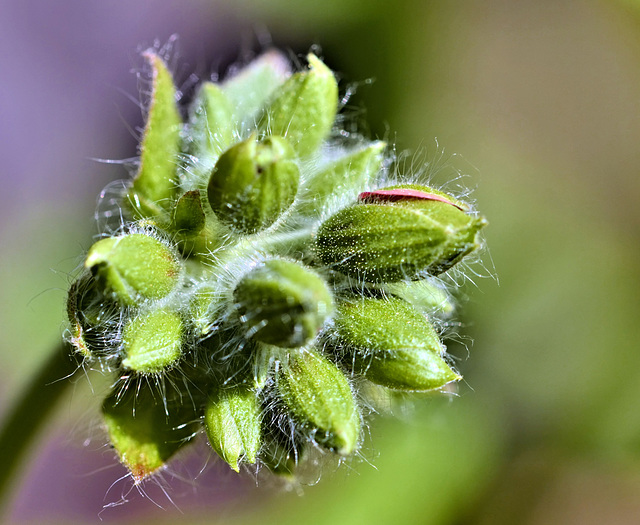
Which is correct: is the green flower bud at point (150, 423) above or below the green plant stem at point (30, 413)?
above

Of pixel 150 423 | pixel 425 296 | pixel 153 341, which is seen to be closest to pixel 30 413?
pixel 150 423

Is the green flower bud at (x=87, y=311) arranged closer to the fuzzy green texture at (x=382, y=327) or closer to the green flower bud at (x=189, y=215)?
the green flower bud at (x=189, y=215)

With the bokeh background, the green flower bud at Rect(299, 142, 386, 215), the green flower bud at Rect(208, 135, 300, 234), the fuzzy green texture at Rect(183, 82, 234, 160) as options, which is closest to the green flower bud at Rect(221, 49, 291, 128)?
the fuzzy green texture at Rect(183, 82, 234, 160)

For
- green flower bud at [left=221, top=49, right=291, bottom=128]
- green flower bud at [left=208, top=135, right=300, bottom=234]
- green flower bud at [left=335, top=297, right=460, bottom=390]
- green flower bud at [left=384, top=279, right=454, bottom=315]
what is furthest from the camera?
green flower bud at [left=221, top=49, right=291, bottom=128]

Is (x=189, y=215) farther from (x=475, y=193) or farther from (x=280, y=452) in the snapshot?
(x=475, y=193)

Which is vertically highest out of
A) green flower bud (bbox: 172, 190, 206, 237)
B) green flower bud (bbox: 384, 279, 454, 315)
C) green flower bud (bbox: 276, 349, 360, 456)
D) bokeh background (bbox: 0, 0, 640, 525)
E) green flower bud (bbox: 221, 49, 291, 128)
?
green flower bud (bbox: 221, 49, 291, 128)

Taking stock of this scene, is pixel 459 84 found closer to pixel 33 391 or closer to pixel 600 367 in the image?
pixel 600 367

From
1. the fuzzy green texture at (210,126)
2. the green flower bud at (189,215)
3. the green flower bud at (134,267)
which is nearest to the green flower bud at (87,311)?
the green flower bud at (134,267)

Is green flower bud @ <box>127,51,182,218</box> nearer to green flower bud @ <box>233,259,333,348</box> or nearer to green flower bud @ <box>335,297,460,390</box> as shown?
green flower bud @ <box>233,259,333,348</box>
